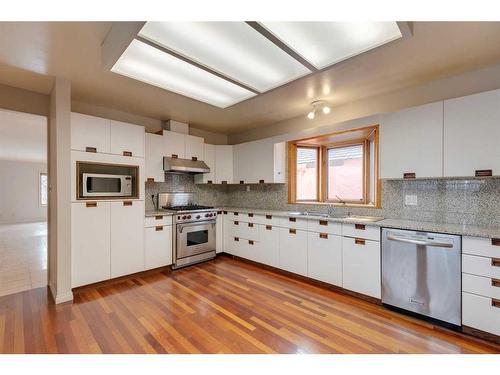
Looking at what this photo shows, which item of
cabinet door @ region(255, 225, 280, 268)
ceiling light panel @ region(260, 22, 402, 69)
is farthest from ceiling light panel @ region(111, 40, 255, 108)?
cabinet door @ region(255, 225, 280, 268)

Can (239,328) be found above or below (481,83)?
below

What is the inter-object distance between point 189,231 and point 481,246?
3.37 m

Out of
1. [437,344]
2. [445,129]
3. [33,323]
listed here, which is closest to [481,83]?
[445,129]

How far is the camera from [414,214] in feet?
8.74

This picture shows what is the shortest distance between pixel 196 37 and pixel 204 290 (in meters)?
2.59

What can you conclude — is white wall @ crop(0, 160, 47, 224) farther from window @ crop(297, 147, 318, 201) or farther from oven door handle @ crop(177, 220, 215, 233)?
window @ crop(297, 147, 318, 201)

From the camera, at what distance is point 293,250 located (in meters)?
3.21

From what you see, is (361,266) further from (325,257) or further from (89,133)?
(89,133)

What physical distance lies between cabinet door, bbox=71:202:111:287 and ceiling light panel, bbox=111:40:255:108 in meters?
1.67

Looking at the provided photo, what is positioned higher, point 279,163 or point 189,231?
point 279,163

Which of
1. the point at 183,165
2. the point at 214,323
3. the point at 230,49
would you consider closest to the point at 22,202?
the point at 183,165
